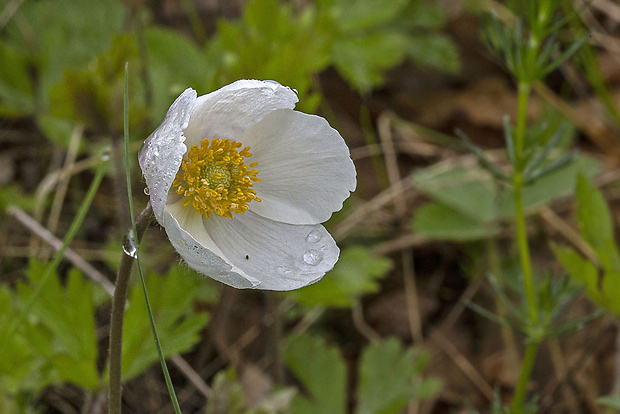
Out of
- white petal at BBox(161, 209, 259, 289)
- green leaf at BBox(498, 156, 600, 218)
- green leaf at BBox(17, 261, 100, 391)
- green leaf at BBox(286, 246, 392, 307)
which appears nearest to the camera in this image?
white petal at BBox(161, 209, 259, 289)

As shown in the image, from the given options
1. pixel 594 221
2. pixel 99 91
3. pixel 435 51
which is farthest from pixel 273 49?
pixel 435 51

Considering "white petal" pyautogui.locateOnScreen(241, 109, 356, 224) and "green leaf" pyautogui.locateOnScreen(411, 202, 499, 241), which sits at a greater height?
"white petal" pyautogui.locateOnScreen(241, 109, 356, 224)

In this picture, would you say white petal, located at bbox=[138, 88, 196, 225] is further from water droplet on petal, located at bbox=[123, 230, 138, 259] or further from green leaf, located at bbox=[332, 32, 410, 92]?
green leaf, located at bbox=[332, 32, 410, 92]

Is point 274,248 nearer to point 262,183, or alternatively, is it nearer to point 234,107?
point 262,183

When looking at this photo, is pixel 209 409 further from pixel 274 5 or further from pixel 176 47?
pixel 176 47

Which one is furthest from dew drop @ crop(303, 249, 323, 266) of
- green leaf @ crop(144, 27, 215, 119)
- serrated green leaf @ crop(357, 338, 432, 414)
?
green leaf @ crop(144, 27, 215, 119)

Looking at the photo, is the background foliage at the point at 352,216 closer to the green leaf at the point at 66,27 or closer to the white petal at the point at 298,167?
the green leaf at the point at 66,27
